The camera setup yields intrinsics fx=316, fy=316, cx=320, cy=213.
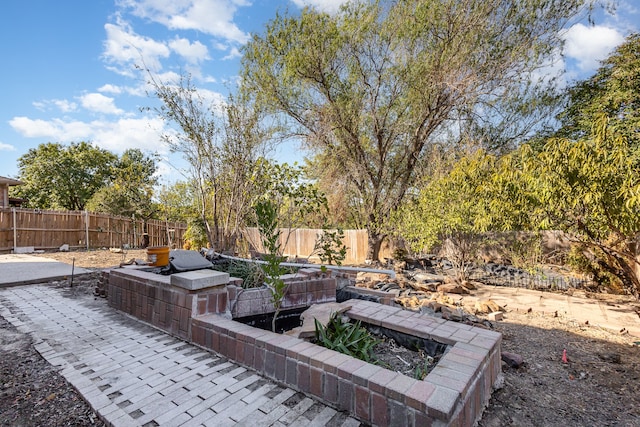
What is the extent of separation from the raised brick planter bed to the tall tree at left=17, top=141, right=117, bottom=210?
870 inches

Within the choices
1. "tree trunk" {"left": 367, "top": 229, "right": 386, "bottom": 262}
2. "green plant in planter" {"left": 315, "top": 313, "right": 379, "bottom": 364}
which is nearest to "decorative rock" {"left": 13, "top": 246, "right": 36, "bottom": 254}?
"tree trunk" {"left": 367, "top": 229, "right": 386, "bottom": 262}

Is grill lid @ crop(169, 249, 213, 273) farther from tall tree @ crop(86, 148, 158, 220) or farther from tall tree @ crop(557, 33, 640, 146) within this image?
tall tree @ crop(557, 33, 640, 146)

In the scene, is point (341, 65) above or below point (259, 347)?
above

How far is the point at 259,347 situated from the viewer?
2271mm

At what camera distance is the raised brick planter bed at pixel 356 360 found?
63.3 inches

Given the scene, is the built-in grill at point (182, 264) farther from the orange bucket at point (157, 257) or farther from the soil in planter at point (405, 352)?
the soil in planter at point (405, 352)

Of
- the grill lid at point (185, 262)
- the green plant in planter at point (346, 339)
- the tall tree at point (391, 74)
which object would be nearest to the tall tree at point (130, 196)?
the tall tree at point (391, 74)

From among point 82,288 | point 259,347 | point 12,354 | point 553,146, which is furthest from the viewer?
point 82,288

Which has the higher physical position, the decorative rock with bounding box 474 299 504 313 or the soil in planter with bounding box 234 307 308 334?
the soil in planter with bounding box 234 307 308 334

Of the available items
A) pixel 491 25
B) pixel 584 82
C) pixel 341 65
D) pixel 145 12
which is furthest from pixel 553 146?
pixel 584 82

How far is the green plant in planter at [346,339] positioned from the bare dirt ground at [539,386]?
0.88 meters

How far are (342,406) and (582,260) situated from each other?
286 inches

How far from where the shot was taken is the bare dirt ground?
6.54 ft

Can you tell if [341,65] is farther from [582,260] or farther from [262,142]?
[582,260]
